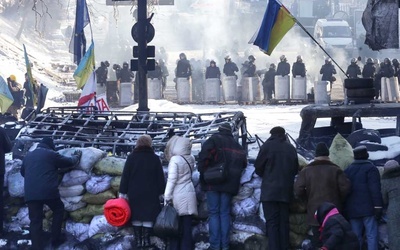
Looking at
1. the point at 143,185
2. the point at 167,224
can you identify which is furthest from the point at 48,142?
the point at 167,224

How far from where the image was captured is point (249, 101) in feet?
100

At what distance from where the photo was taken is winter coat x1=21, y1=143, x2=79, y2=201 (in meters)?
10.8

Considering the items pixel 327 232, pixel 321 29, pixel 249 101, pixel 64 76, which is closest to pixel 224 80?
pixel 249 101

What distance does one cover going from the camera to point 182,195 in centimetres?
1045

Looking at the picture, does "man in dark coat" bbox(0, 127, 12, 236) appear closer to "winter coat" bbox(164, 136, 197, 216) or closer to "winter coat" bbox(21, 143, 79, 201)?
"winter coat" bbox(21, 143, 79, 201)

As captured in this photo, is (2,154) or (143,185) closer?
(143,185)

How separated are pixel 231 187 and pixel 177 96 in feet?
67.0

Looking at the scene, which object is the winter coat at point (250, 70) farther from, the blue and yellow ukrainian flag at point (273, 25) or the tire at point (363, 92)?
the blue and yellow ukrainian flag at point (273, 25)

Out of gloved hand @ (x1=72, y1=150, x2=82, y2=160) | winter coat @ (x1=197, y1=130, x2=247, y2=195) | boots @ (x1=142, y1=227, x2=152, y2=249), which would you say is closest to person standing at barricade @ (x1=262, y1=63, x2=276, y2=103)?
gloved hand @ (x1=72, y1=150, x2=82, y2=160)

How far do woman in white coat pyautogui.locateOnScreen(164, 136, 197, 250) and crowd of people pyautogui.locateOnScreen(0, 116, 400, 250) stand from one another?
11 millimetres

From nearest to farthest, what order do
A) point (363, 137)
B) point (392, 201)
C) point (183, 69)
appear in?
1. point (392, 201)
2. point (363, 137)
3. point (183, 69)

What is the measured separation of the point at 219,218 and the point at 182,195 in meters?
0.49

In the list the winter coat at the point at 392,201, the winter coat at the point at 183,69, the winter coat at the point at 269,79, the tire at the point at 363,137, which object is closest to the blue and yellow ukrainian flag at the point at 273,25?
the tire at the point at 363,137

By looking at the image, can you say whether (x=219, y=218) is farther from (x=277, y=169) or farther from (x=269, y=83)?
(x=269, y=83)
